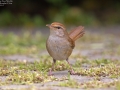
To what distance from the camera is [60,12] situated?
13828mm

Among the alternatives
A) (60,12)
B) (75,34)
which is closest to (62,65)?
(75,34)

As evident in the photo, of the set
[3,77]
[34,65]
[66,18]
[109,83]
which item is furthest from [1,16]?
[109,83]

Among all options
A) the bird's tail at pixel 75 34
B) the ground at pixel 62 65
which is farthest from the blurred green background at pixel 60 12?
the bird's tail at pixel 75 34

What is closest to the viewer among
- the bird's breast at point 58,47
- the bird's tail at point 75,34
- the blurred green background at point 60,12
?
the bird's breast at point 58,47

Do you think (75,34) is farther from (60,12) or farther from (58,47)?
(60,12)

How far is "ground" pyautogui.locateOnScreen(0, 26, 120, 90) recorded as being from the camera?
17.2ft

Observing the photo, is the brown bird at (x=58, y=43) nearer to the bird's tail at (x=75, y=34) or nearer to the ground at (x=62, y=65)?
the ground at (x=62, y=65)

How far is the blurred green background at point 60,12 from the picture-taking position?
43.8 ft

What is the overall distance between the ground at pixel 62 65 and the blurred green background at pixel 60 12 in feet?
3.32

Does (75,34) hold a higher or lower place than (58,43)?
higher

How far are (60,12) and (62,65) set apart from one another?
277 inches

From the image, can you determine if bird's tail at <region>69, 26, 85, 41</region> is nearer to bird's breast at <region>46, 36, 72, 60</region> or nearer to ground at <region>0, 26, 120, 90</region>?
ground at <region>0, 26, 120, 90</region>

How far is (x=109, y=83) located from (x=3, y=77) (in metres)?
1.65

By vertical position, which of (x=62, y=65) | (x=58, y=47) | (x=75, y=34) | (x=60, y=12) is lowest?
(x=62, y=65)
